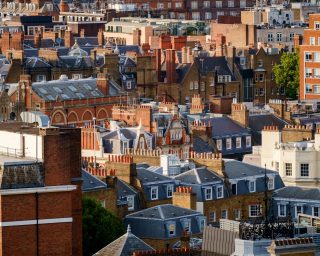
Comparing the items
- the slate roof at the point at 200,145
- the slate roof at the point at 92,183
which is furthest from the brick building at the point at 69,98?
the slate roof at the point at 92,183

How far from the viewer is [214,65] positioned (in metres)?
142

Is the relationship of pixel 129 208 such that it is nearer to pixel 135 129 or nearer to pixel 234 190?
pixel 234 190

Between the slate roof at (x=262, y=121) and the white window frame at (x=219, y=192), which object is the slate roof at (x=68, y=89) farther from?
the white window frame at (x=219, y=192)

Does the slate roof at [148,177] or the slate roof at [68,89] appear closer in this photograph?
the slate roof at [148,177]

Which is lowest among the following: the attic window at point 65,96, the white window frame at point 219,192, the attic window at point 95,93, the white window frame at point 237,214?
the white window frame at point 237,214

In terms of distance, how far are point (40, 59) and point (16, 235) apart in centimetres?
7785

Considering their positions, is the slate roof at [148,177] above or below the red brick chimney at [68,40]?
below

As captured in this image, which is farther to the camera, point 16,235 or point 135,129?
point 135,129

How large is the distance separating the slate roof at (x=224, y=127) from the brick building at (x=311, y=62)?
30.1 m

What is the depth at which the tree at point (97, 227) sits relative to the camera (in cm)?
7137

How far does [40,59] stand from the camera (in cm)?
13638

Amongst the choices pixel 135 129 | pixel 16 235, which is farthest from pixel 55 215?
pixel 135 129

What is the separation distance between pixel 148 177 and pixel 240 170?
190 inches

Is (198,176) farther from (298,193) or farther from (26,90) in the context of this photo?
(26,90)
